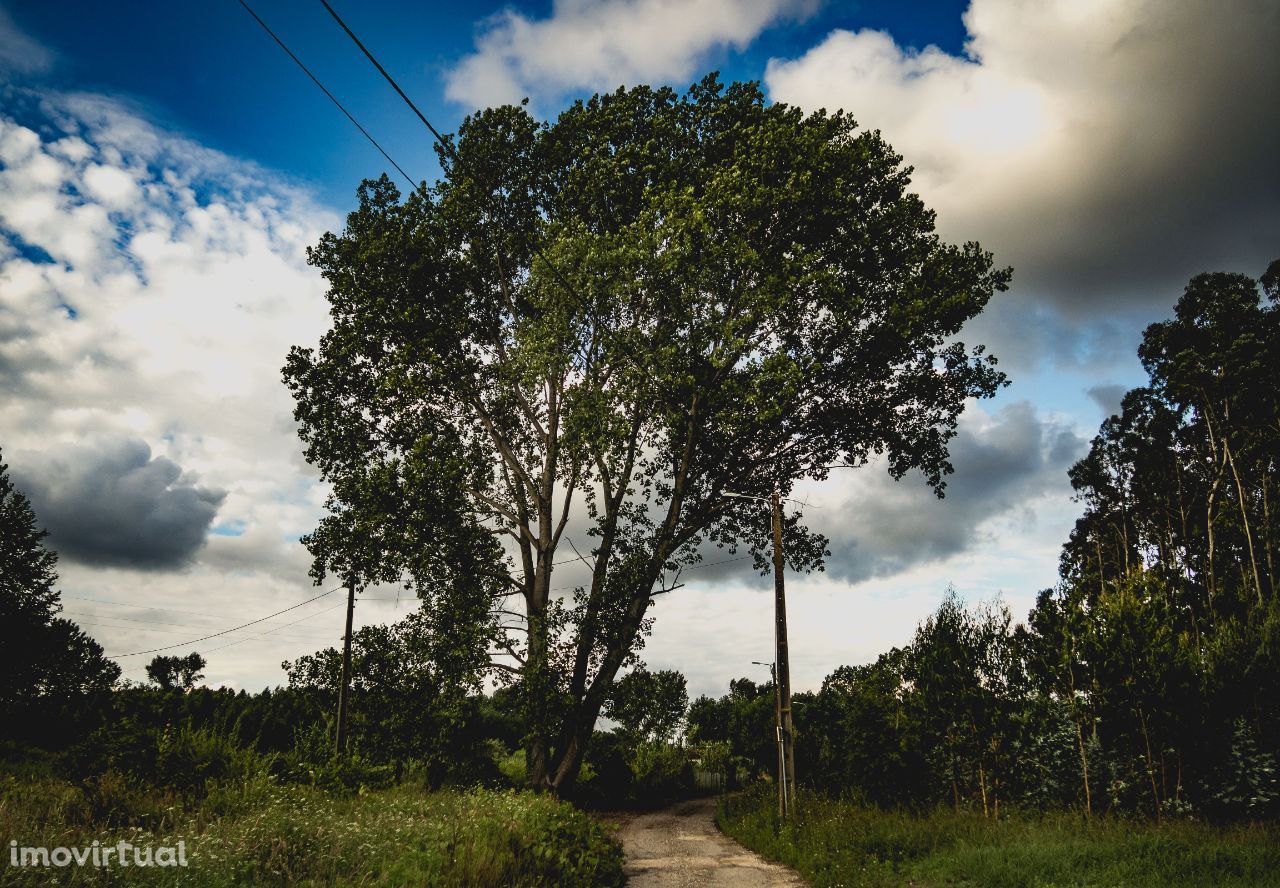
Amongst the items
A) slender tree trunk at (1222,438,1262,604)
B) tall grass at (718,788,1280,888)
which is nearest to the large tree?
tall grass at (718,788,1280,888)

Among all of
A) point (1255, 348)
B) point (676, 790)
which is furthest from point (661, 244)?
point (676, 790)

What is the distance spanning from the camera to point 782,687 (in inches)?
664

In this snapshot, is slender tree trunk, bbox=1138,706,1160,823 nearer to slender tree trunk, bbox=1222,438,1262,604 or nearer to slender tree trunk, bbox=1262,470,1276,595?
slender tree trunk, bbox=1222,438,1262,604

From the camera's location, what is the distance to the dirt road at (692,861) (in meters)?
12.3

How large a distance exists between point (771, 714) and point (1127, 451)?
24.5 metres

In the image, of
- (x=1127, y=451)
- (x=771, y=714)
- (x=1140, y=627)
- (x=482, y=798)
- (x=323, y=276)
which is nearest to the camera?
(x=482, y=798)

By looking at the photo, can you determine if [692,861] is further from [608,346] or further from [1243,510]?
[1243,510]

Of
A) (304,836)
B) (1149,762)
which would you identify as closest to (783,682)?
(1149,762)

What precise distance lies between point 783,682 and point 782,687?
0.13 meters

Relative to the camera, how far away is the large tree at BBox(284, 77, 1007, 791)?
15031 mm

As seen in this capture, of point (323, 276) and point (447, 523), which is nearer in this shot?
point (447, 523)

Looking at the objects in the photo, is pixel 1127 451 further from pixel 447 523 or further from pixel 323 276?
pixel 323 276

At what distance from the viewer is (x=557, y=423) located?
703 inches

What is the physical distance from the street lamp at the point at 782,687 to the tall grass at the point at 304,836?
5549mm
